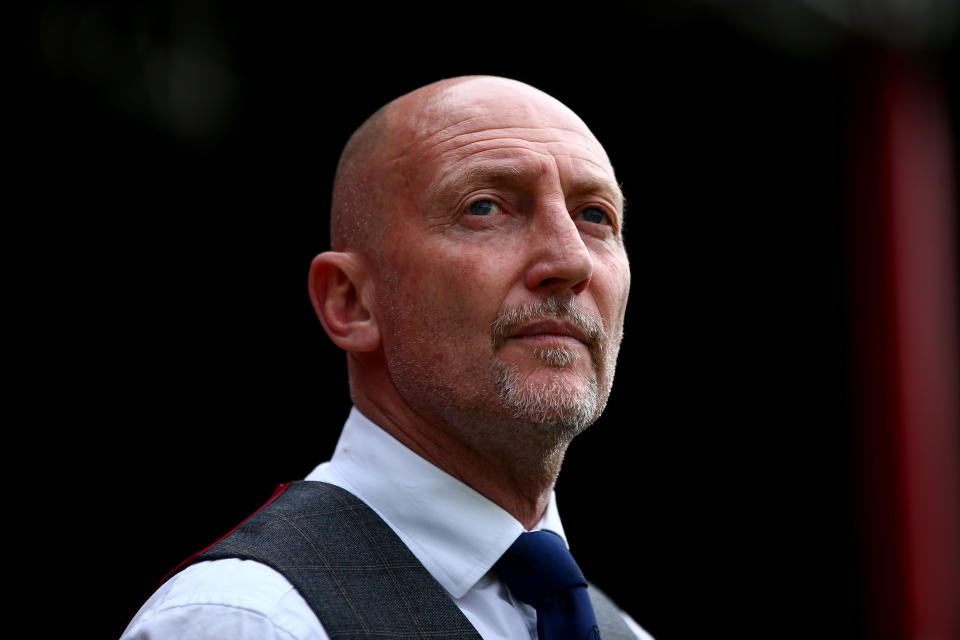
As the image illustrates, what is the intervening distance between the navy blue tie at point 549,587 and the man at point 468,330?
0.01m

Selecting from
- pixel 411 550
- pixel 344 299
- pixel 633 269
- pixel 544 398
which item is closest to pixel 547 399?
pixel 544 398

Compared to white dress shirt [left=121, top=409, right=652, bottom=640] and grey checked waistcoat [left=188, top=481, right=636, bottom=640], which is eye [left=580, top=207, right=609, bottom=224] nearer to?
white dress shirt [left=121, top=409, right=652, bottom=640]

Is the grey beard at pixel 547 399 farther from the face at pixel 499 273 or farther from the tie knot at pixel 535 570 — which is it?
the tie knot at pixel 535 570

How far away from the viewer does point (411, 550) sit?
1.62 m

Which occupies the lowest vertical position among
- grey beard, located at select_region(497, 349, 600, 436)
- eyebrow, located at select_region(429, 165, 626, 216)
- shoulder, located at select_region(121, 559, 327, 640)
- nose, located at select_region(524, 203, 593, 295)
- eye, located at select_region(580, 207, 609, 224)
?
shoulder, located at select_region(121, 559, 327, 640)

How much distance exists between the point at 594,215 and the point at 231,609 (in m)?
0.99

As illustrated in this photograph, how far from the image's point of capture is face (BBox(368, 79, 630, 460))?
5.41ft

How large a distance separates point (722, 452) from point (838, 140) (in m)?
1.61

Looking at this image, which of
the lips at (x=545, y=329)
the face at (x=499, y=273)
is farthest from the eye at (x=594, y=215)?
the lips at (x=545, y=329)

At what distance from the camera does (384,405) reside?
182 cm

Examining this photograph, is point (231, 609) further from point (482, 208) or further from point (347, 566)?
point (482, 208)

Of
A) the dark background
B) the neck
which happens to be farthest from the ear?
the dark background

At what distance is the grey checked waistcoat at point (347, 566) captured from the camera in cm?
143

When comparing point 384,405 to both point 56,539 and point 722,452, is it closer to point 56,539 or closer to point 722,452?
point 56,539
